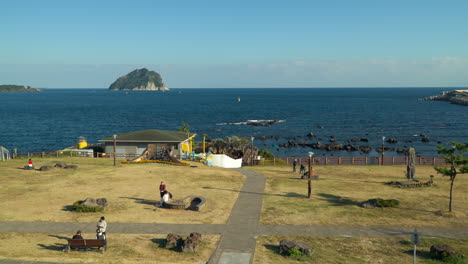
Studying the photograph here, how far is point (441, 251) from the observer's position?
16203 mm

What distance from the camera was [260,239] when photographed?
18609 mm

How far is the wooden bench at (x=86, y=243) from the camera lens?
16844 millimetres

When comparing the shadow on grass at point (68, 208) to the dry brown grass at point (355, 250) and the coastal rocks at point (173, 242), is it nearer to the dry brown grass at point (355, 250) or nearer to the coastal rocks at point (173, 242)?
the coastal rocks at point (173, 242)

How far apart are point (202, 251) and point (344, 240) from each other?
6866mm

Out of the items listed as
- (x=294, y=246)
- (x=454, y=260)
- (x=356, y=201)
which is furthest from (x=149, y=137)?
(x=454, y=260)

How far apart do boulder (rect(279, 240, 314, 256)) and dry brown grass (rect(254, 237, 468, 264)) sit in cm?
23

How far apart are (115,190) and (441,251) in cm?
2092

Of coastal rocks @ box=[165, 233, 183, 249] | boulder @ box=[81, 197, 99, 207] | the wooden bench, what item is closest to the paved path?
coastal rocks @ box=[165, 233, 183, 249]

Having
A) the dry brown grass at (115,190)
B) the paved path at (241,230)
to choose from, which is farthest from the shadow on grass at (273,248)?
the dry brown grass at (115,190)

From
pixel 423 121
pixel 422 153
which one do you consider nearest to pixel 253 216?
pixel 422 153

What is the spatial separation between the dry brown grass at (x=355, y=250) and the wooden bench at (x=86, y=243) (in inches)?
266

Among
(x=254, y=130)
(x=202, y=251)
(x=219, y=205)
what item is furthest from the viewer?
(x=254, y=130)

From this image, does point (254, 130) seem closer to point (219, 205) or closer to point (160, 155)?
point (160, 155)

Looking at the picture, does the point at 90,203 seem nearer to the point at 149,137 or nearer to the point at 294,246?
the point at 294,246
